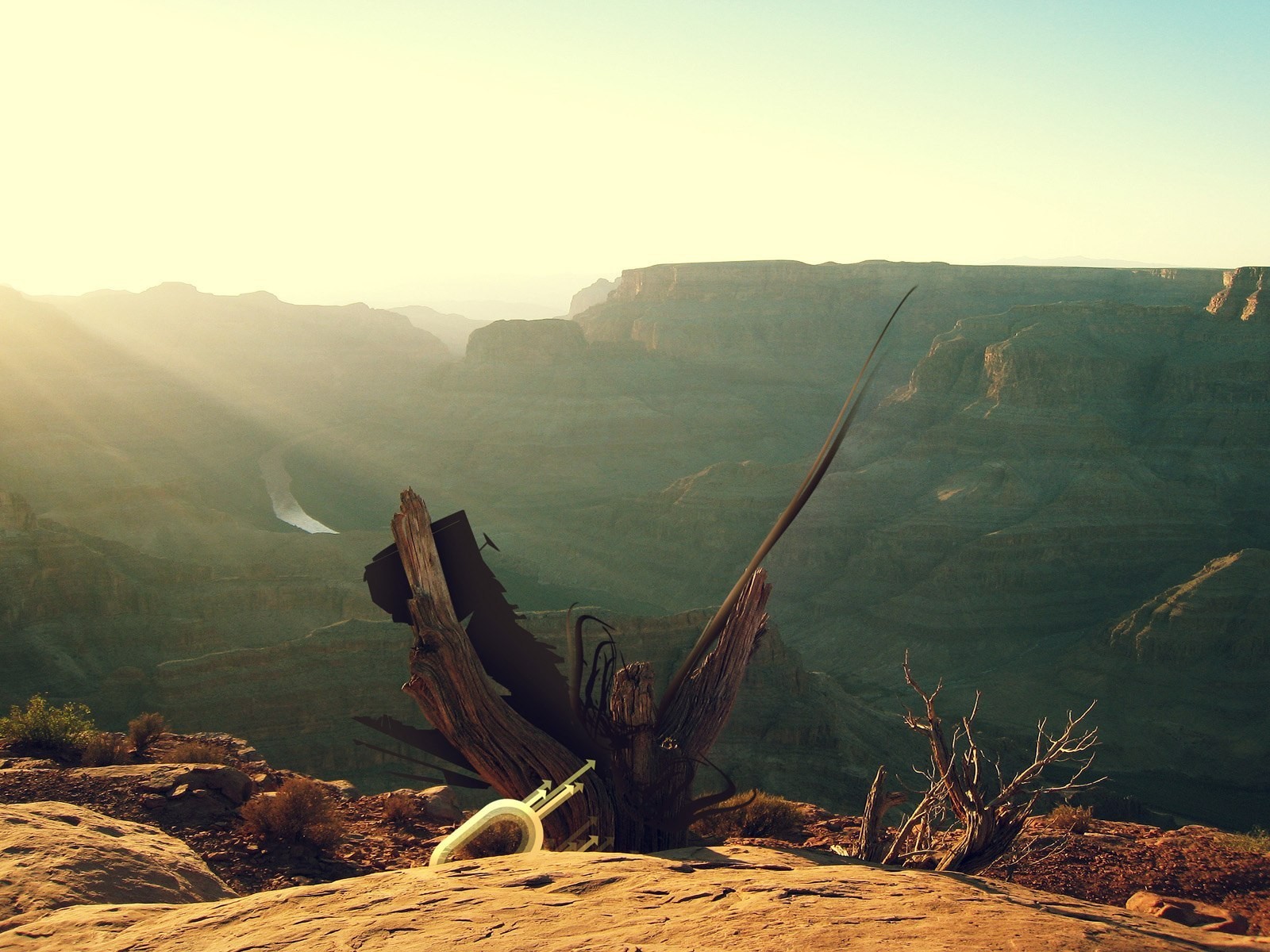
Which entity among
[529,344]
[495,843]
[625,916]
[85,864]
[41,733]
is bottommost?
[495,843]

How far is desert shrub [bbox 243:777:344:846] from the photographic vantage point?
9602mm

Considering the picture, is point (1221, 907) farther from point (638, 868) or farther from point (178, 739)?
point (178, 739)

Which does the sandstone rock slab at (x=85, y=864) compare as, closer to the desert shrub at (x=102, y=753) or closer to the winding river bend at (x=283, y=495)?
the desert shrub at (x=102, y=753)

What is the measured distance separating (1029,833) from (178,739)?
12.8 m

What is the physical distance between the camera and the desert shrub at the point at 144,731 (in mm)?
→ 14242

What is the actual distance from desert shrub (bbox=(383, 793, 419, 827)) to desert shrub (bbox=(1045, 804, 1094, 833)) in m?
7.79

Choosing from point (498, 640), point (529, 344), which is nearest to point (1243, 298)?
point (529, 344)

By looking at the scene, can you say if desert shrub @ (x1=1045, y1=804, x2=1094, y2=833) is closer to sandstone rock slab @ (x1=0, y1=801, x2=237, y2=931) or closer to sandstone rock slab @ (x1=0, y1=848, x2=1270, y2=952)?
sandstone rock slab @ (x1=0, y1=848, x2=1270, y2=952)

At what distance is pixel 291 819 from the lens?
9625 mm

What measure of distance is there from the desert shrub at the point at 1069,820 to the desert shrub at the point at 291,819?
8440 millimetres

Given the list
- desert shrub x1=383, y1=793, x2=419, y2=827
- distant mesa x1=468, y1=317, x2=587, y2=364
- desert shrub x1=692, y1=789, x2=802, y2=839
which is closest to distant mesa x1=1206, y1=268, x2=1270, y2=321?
distant mesa x1=468, y1=317, x2=587, y2=364

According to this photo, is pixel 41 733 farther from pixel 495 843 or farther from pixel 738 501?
pixel 738 501

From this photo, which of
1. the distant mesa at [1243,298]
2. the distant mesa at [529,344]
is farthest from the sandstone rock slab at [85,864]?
the distant mesa at [529,344]

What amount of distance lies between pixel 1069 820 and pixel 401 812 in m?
8.34
